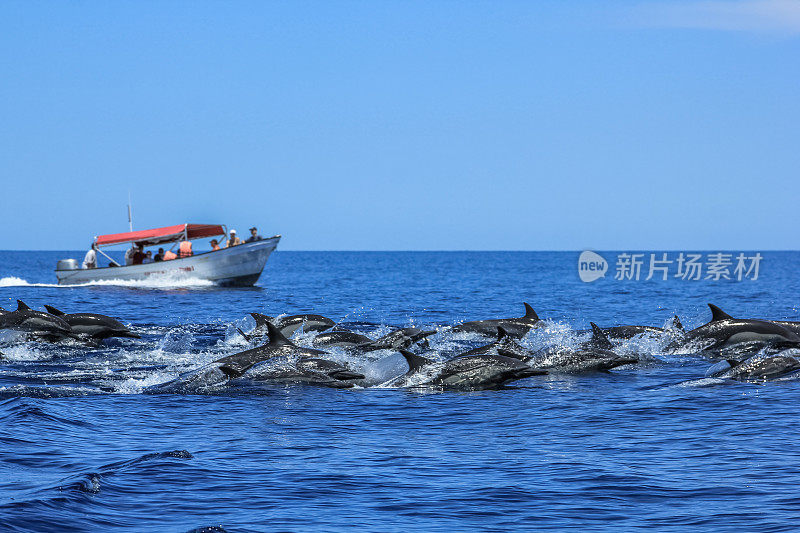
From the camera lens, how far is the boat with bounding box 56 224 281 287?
5028 cm

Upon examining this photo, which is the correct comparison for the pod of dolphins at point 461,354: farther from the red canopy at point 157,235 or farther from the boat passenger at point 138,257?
the boat passenger at point 138,257

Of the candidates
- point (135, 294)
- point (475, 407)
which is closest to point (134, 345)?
point (475, 407)

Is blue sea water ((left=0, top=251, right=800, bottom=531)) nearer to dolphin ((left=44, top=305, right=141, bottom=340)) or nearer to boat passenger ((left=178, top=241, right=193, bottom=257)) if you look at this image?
dolphin ((left=44, top=305, right=141, bottom=340))

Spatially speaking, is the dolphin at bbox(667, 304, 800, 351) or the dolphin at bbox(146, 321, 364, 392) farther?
Answer: the dolphin at bbox(667, 304, 800, 351)

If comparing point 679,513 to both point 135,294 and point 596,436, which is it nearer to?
point 596,436

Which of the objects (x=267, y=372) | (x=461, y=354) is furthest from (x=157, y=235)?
(x=461, y=354)

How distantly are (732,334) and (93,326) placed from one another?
1568 centimetres

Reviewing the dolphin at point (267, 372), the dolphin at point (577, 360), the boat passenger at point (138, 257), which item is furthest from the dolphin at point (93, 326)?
the boat passenger at point (138, 257)

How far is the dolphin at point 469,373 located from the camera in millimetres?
16188

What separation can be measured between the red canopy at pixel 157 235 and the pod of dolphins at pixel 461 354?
26.7 m

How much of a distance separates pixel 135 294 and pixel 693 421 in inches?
1461

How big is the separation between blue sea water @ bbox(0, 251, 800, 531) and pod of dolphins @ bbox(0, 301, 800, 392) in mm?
499

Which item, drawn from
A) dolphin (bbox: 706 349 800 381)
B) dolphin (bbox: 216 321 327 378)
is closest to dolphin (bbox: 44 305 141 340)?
dolphin (bbox: 216 321 327 378)

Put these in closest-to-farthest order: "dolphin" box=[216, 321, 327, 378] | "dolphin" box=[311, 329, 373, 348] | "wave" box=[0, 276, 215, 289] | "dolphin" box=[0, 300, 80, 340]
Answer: "dolphin" box=[216, 321, 327, 378], "dolphin" box=[311, 329, 373, 348], "dolphin" box=[0, 300, 80, 340], "wave" box=[0, 276, 215, 289]
